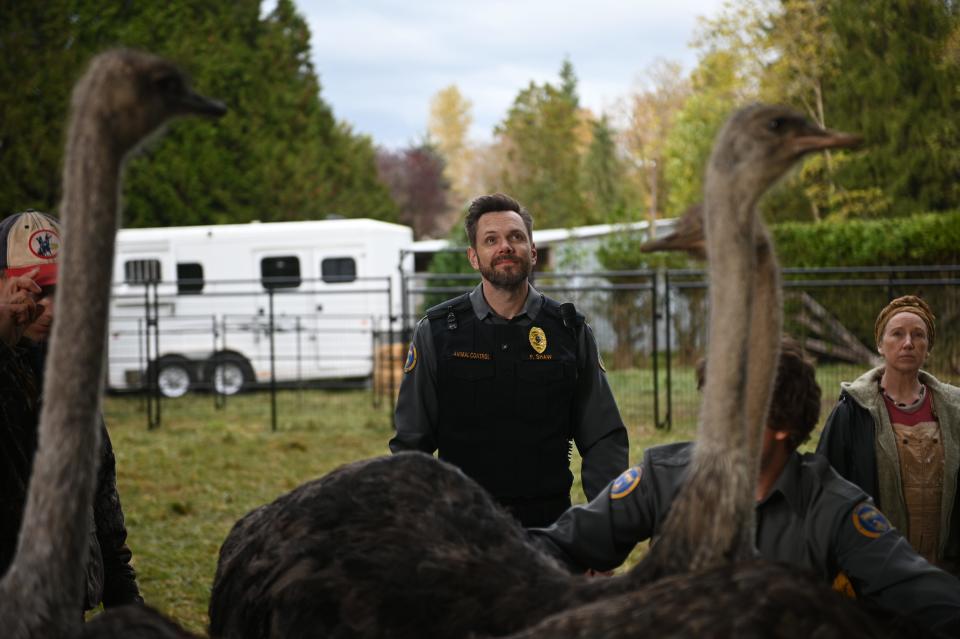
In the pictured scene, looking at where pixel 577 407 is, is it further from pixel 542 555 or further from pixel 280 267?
pixel 280 267

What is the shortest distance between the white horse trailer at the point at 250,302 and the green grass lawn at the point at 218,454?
0.61m

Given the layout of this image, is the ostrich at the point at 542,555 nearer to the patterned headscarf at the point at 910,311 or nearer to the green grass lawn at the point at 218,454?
the patterned headscarf at the point at 910,311

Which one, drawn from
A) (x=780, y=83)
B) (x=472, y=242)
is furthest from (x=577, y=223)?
(x=472, y=242)

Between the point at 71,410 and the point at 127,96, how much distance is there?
624 millimetres

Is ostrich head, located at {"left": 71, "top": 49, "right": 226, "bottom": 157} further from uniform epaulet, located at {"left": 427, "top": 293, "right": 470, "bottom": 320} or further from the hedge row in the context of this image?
the hedge row

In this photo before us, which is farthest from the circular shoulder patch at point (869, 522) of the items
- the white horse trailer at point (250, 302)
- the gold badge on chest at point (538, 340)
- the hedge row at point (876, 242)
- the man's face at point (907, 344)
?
the hedge row at point (876, 242)

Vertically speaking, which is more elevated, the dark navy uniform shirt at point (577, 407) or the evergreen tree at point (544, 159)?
the evergreen tree at point (544, 159)

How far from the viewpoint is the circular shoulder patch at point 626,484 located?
315cm

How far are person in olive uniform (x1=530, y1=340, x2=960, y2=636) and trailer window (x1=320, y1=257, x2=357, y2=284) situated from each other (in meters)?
17.0

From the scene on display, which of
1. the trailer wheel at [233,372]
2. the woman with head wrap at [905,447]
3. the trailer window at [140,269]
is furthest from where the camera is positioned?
the trailer window at [140,269]

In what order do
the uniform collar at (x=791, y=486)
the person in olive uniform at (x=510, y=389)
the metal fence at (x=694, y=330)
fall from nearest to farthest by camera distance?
the uniform collar at (x=791, y=486) → the person in olive uniform at (x=510, y=389) → the metal fence at (x=694, y=330)

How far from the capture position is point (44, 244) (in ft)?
10.5

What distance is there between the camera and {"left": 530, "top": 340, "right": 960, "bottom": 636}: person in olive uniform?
2680mm

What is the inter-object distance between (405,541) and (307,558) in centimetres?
26
